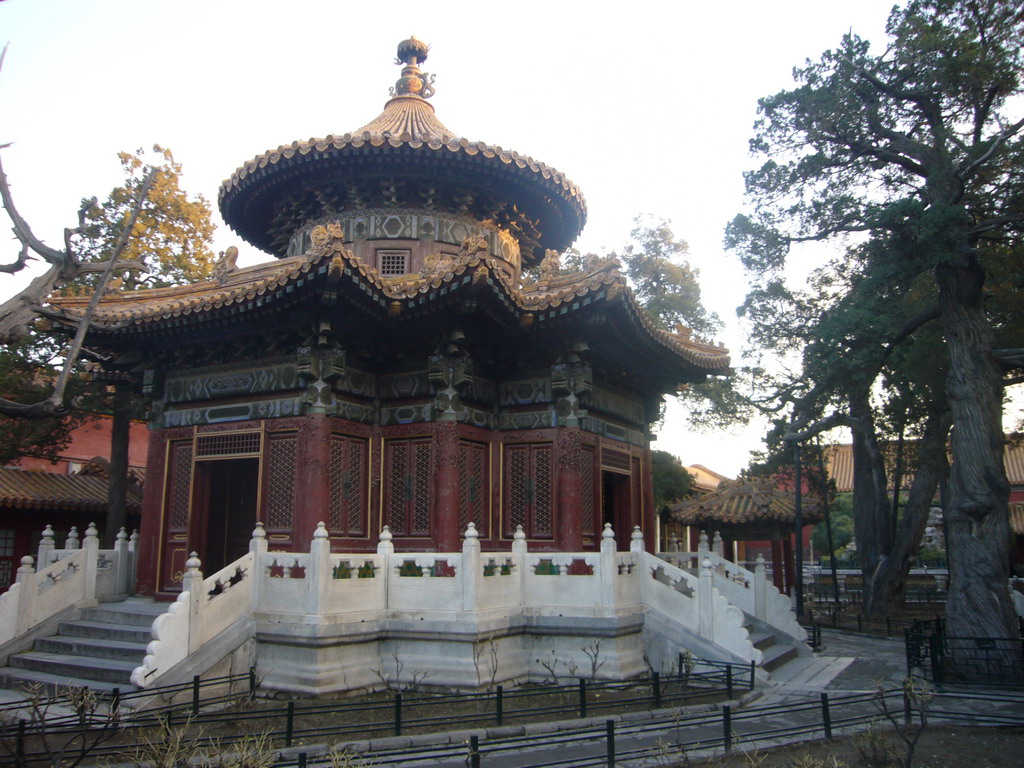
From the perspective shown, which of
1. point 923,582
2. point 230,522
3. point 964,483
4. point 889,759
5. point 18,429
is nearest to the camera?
point 889,759

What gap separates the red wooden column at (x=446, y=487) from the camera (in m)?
12.6

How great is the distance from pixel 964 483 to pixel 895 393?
449 inches

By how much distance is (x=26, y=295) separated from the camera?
1024 cm

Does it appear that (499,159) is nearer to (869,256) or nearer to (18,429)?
(869,256)

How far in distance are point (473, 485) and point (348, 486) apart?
1.97 meters

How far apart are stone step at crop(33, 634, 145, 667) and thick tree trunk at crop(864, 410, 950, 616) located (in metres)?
19.5

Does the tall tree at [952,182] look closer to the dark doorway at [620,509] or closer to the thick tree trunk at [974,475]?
the thick tree trunk at [974,475]

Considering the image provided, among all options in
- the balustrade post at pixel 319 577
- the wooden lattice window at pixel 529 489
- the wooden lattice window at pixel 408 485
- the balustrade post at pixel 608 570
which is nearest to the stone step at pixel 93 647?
the balustrade post at pixel 319 577

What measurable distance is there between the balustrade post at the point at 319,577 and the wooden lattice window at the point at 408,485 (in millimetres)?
2588

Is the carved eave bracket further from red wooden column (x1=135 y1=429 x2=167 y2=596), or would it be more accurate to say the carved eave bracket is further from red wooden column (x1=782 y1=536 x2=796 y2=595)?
red wooden column (x1=782 y1=536 x2=796 y2=595)

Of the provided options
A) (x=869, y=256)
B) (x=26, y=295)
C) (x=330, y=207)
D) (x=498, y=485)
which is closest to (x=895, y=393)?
(x=869, y=256)

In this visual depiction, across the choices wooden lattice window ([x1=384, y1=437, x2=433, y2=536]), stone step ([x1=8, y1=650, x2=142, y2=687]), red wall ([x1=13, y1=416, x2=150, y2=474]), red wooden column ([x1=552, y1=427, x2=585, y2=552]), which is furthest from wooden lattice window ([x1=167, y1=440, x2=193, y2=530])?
red wall ([x1=13, y1=416, x2=150, y2=474])

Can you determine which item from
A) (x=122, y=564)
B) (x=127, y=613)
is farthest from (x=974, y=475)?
(x=122, y=564)

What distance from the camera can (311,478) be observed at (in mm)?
12141
